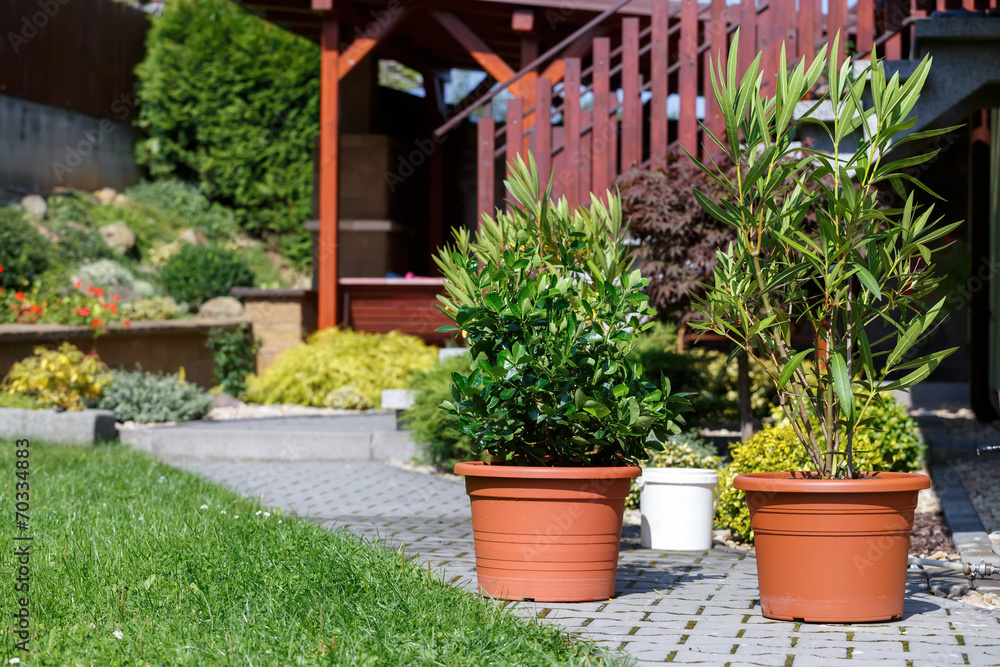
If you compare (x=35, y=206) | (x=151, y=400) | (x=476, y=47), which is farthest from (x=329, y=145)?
(x=35, y=206)

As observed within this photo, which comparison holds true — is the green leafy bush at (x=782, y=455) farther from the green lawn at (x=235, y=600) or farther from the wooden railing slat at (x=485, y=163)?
the wooden railing slat at (x=485, y=163)

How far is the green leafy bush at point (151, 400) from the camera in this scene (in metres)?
9.41

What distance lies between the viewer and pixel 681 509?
5117mm

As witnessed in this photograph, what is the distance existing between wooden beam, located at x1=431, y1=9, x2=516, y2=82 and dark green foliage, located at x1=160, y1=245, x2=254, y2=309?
4591mm

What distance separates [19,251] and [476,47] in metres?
5.88

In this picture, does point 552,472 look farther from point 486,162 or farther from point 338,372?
point 338,372

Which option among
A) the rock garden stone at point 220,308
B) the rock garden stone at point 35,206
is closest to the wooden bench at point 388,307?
the rock garden stone at point 220,308

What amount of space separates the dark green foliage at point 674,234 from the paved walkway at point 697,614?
155cm

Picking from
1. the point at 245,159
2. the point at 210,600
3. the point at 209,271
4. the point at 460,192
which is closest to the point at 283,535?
the point at 210,600

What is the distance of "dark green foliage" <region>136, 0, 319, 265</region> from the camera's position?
15.9 metres

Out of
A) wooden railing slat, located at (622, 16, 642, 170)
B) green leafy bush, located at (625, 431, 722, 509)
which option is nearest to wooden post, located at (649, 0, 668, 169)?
wooden railing slat, located at (622, 16, 642, 170)

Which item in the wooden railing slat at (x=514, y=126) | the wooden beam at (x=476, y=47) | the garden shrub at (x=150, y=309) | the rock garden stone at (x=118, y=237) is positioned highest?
the wooden beam at (x=476, y=47)

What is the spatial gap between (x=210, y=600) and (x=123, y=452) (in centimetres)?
454

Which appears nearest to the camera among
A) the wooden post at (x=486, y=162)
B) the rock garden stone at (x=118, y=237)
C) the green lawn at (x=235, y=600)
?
the green lawn at (x=235, y=600)
